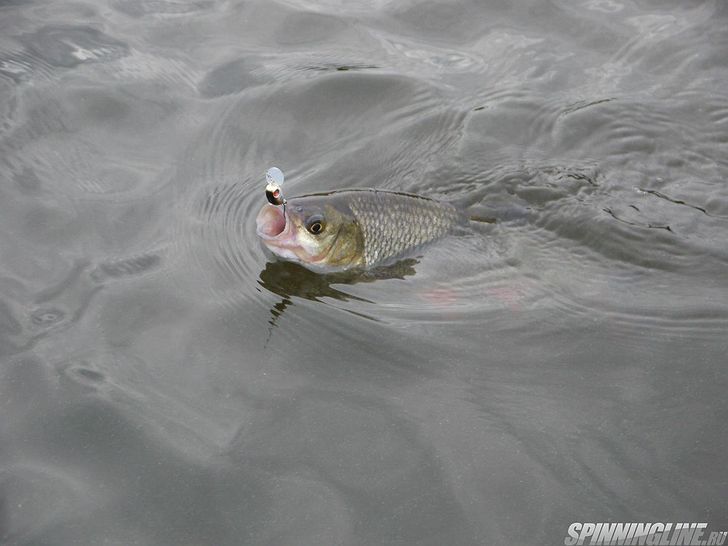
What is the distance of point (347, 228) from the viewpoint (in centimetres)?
482

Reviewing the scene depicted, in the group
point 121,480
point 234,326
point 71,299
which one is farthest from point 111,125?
point 121,480

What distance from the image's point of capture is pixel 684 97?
6.45 metres

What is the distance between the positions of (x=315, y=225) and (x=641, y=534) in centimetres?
245

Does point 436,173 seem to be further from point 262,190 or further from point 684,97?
point 684,97

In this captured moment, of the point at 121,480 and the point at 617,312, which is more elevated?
the point at 617,312

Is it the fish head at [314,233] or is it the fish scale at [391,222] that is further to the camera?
the fish scale at [391,222]

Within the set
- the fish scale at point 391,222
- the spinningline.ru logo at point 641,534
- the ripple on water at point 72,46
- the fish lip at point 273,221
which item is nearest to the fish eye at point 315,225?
the fish lip at point 273,221

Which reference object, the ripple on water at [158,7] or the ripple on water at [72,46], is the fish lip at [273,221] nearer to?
the ripple on water at [72,46]

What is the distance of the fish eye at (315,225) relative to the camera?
4.72 m

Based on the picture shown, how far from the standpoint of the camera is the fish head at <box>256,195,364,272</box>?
4.71 metres

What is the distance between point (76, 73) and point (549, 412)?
15.7 ft

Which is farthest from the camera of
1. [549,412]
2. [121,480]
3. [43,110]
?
[43,110]

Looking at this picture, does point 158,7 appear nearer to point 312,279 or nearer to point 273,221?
point 273,221

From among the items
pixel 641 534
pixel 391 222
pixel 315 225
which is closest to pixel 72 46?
pixel 315 225
